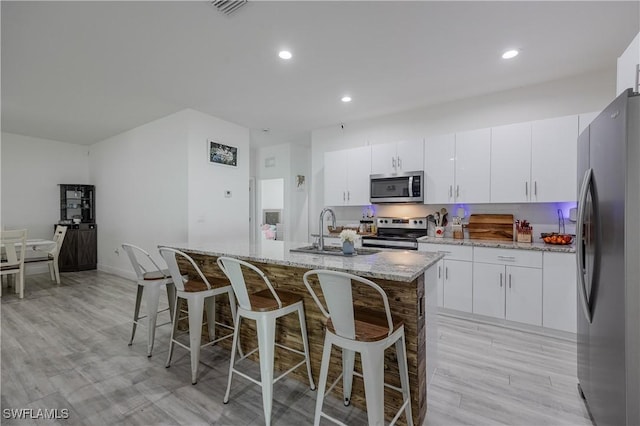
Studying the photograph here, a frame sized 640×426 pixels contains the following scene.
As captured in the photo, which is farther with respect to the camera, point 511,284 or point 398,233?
point 398,233

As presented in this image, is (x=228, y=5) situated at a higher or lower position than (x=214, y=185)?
higher

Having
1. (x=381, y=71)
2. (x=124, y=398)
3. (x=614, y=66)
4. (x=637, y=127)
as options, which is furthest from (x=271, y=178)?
(x=637, y=127)

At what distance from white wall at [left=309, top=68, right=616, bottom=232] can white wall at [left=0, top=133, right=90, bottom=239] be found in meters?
5.55

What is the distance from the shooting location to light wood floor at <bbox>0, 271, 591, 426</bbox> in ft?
5.93

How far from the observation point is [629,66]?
164 centimetres

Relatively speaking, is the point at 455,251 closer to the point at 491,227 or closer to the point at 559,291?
the point at 491,227

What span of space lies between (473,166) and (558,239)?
46.9 inches

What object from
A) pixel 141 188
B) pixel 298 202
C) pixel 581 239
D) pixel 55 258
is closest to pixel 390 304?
pixel 581 239

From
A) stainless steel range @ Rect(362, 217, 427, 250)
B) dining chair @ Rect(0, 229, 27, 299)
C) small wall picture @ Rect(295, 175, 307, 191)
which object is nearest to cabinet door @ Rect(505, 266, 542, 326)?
stainless steel range @ Rect(362, 217, 427, 250)

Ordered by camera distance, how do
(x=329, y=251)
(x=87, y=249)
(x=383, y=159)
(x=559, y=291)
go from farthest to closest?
(x=87, y=249)
(x=383, y=159)
(x=559, y=291)
(x=329, y=251)

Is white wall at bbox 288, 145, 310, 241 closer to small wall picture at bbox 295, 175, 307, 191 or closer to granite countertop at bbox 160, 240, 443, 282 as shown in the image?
small wall picture at bbox 295, 175, 307, 191

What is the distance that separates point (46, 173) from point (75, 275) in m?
2.29

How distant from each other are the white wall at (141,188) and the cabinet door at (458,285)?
3.66m

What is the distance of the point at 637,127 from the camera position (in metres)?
1.27
